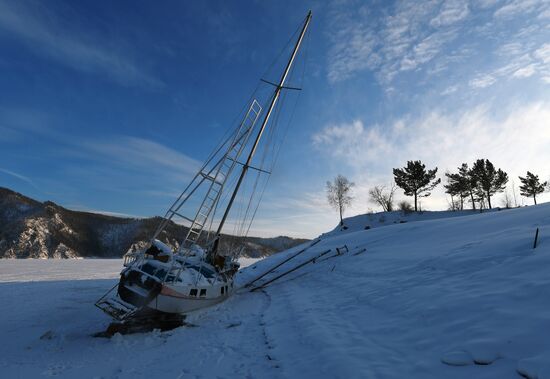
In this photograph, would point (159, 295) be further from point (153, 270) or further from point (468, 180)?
point (468, 180)

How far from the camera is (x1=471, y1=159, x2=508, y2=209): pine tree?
58.4 metres

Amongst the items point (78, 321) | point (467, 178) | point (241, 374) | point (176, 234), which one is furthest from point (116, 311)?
point (176, 234)

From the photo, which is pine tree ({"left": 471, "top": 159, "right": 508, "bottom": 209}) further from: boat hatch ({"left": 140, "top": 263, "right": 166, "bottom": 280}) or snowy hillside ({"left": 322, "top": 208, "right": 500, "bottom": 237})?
boat hatch ({"left": 140, "top": 263, "right": 166, "bottom": 280})

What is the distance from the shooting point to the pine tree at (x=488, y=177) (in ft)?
192

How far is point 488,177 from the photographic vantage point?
58500 millimetres

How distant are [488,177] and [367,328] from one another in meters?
63.5

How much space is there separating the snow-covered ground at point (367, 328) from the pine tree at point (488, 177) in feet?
167

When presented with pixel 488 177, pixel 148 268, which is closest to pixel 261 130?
pixel 148 268

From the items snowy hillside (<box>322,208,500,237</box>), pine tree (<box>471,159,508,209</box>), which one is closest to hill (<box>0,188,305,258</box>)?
snowy hillside (<box>322,208,500,237</box>)

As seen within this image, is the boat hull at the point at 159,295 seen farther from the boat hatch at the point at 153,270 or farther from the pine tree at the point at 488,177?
the pine tree at the point at 488,177

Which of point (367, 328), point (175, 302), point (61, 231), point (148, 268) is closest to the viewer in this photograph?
point (367, 328)

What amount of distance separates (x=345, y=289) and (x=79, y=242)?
121 metres

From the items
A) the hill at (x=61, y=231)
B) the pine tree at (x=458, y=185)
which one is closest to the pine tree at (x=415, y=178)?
the pine tree at (x=458, y=185)

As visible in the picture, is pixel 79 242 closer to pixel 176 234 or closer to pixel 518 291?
pixel 176 234
